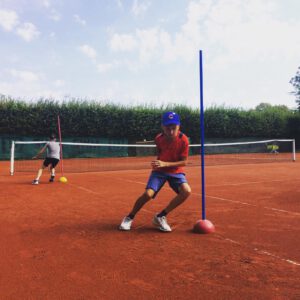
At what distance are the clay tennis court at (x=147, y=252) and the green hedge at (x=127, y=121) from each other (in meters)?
18.2

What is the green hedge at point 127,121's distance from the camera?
24.9 meters

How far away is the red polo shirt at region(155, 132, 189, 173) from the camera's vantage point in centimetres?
520

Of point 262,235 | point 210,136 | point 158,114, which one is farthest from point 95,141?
point 262,235

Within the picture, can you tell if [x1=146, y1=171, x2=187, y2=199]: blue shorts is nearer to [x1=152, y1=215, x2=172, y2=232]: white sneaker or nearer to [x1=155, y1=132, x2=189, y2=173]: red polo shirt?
[x1=155, y1=132, x2=189, y2=173]: red polo shirt

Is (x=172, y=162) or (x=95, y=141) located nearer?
(x=172, y=162)

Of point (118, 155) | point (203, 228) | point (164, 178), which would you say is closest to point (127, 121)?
point (118, 155)

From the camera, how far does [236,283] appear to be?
3346mm

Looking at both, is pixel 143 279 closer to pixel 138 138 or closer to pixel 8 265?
pixel 8 265

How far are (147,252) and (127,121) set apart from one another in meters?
24.1

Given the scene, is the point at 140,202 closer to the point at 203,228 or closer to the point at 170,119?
the point at 203,228

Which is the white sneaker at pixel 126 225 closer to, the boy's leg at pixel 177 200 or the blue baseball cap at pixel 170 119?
the boy's leg at pixel 177 200

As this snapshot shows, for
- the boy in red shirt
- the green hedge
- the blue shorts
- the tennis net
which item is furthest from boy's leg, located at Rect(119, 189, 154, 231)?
the green hedge

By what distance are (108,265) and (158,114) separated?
84.9ft

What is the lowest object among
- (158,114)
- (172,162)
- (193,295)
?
(193,295)
